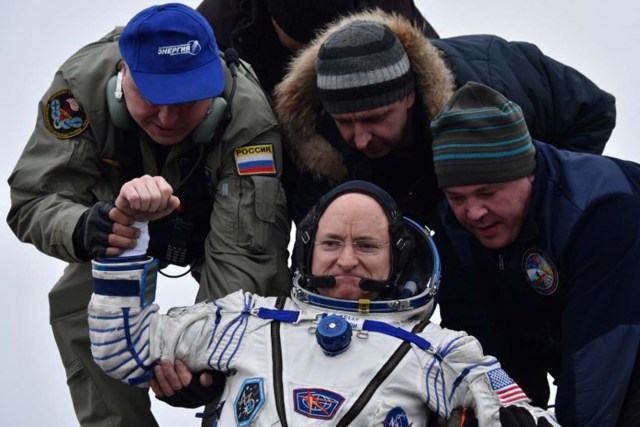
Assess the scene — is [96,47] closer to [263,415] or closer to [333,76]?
[333,76]

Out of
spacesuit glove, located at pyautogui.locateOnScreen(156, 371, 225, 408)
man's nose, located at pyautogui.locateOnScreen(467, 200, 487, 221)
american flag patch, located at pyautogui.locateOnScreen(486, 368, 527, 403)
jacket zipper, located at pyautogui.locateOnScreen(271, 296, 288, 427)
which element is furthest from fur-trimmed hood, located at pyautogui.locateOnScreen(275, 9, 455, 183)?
american flag patch, located at pyautogui.locateOnScreen(486, 368, 527, 403)

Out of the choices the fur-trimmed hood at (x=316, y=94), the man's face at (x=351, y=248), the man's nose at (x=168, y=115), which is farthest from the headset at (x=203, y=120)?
the man's face at (x=351, y=248)

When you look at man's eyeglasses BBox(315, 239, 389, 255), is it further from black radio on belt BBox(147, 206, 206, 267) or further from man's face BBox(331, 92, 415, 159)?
black radio on belt BBox(147, 206, 206, 267)

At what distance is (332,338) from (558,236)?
71 centimetres

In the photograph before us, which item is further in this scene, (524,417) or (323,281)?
(323,281)

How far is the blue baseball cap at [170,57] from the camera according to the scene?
4191 millimetres

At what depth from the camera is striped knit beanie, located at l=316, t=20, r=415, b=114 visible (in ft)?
14.2

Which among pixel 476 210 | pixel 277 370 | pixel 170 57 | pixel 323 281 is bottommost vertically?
pixel 277 370

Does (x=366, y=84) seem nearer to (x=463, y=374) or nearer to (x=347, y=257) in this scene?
(x=347, y=257)

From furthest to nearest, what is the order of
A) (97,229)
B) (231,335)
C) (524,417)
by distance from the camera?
(231,335)
(97,229)
(524,417)

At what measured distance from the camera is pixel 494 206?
13.1ft

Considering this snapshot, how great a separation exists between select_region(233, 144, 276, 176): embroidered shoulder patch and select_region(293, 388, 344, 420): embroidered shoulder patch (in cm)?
88

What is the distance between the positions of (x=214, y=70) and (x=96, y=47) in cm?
48

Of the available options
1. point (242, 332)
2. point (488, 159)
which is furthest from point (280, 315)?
point (488, 159)
